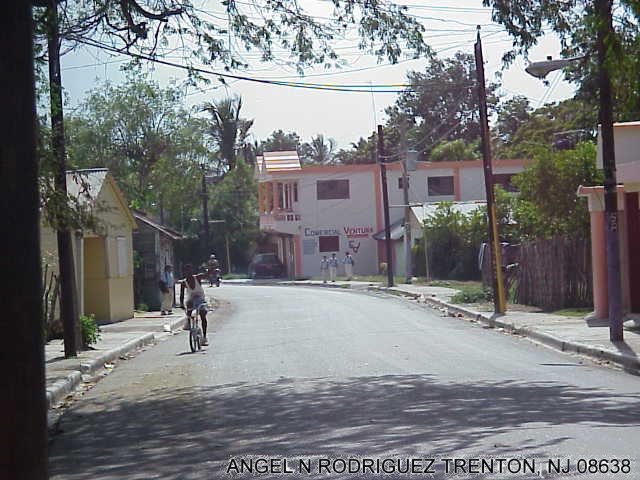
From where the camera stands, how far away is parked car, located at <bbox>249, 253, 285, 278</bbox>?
70.4m

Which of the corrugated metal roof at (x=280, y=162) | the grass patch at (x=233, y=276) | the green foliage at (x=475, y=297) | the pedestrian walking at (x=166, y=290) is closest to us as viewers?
the green foliage at (x=475, y=297)

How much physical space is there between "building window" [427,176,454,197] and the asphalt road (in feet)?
154

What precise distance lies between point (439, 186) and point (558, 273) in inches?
1561

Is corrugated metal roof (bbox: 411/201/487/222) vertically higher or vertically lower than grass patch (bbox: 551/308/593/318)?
higher

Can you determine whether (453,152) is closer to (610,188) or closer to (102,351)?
(102,351)

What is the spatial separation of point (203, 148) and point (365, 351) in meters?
36.9

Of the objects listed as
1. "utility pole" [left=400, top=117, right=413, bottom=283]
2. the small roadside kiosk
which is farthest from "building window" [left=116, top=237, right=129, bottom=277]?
"utility pole" [left=400, top=117, right=413, bottom=283]

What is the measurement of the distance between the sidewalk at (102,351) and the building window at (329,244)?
3385 cm

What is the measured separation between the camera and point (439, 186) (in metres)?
66.4

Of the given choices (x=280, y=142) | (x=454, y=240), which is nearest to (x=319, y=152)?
(x=280, y=142)

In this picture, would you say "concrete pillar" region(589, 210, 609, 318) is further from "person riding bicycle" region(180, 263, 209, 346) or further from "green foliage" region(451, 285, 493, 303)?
"green foliage" region(451, 285, 493, 303)

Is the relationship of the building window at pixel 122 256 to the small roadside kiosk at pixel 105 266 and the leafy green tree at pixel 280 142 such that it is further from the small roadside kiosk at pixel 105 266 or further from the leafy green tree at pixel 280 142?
the leafy green tree at pixel 280 142

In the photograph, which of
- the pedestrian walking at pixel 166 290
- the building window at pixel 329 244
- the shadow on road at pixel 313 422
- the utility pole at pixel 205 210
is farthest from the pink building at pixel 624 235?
the building window at pixel 329 244

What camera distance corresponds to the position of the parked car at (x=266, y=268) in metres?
70.4
